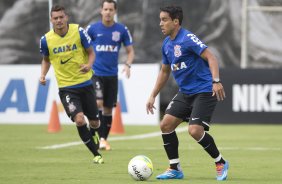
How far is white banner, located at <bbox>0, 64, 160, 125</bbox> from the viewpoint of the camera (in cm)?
2339

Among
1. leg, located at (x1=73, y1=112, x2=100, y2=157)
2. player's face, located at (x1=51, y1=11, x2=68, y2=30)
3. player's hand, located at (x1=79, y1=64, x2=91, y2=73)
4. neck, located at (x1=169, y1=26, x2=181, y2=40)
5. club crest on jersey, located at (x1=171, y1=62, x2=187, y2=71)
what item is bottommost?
leg, located at (x1=73, y1=112, x2=100, y2=157)

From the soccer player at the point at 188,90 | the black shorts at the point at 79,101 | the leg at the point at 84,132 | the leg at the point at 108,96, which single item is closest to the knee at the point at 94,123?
the black shorts at the point at 79,101

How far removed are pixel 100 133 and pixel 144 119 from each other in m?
7.12

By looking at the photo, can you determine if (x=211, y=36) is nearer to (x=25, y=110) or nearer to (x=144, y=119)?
(x=144, y=119)

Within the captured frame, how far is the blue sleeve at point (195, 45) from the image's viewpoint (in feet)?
37.2

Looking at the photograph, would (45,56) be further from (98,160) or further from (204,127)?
(204,127)

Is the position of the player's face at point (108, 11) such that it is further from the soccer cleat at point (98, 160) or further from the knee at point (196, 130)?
the knee at point (196, 130)

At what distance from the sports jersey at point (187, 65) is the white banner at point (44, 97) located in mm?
11738

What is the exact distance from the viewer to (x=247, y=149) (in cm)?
1639

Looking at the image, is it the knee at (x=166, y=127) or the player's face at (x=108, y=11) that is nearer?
the knee at (x=166, y=127)

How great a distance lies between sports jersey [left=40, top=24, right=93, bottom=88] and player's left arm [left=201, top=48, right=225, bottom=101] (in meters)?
3.01

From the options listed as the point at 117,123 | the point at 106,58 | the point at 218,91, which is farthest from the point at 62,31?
the point at 117,123

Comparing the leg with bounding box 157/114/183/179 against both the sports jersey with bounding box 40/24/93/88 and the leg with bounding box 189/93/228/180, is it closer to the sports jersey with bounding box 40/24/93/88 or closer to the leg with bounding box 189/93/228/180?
the leg with bounding box 189/93/228/180

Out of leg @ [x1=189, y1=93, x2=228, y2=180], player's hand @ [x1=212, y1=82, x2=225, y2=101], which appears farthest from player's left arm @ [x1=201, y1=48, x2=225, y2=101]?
leg @ [x1=189, y1=93, x2=228, y2=180]
